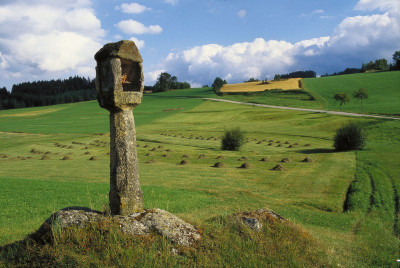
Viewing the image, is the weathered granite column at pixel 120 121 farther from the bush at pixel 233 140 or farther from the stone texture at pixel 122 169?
the bush at pixel 233 140

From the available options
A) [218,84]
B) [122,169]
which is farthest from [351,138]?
[218,84]

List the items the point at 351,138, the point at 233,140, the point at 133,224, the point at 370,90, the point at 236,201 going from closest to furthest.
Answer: the point at 133,224 < the point at 236,201 < the point at 351,138 < the point at 233,140 < the point at 370,90

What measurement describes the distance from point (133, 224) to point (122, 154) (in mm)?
2185

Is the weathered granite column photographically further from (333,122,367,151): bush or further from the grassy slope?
the grassy slope

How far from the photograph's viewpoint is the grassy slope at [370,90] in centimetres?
9512

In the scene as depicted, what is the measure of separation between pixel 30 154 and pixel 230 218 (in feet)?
136

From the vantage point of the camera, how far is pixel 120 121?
1011cm

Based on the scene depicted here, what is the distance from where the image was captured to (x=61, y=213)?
30.7ft

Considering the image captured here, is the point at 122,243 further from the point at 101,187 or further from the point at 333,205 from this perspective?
the point at 333,205

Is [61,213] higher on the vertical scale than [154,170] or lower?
higher

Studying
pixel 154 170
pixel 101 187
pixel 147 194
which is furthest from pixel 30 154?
pixel 147 194

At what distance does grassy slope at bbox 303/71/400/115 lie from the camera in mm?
95125

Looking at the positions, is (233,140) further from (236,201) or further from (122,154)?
(122,154)

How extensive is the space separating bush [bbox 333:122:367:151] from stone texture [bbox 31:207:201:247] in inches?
1585
